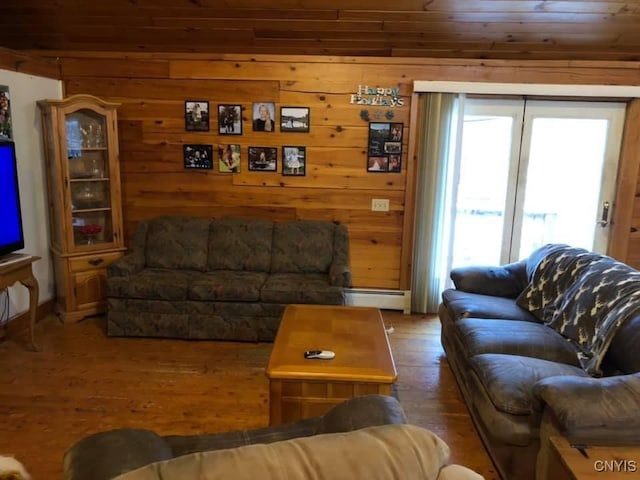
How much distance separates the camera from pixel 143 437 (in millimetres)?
1364

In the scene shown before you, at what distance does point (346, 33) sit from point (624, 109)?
2.51 m

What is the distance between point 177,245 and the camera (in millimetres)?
4207

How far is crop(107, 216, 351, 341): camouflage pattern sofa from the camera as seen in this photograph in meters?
3.73

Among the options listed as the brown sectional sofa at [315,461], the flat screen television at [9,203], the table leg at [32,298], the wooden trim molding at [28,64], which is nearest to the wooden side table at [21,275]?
the table leg at [32,298]

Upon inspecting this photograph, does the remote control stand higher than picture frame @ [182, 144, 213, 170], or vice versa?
picture frame @ [182, 144, 213, 170]

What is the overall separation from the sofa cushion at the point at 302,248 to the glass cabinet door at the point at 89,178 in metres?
1.47

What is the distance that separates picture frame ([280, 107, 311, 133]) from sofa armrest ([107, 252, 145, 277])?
168 cm

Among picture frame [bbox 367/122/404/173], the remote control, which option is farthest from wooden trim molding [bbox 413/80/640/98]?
the remote control

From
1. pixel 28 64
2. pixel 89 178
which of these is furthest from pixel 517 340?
pixel 28 64

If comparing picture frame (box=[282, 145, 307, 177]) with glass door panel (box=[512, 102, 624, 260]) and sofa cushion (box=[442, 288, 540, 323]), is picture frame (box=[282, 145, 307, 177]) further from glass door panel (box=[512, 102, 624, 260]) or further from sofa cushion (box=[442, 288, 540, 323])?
glass door panel (box=[512, 102, 624, 260])

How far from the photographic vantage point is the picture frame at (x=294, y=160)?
173 inches

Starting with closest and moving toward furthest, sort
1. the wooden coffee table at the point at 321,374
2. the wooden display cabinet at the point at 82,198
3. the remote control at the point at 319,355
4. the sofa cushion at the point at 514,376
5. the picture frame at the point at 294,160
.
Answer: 1. the sofa cushion at the point at 514,376
2. the wooden coffee table at the point at 321,374
3. the remote control at the point at 319,355
4. the wooden display cabinet at the point at 82,198
5. the picture frame at the point at 294,160

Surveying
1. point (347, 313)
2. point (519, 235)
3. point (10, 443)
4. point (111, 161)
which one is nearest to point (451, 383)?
point (347, 313)

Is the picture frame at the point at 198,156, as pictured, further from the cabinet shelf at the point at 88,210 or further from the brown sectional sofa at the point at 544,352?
the brown sectional sofa at the point at 544,352
